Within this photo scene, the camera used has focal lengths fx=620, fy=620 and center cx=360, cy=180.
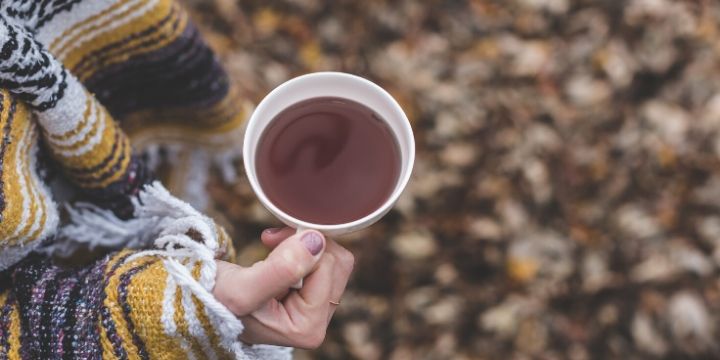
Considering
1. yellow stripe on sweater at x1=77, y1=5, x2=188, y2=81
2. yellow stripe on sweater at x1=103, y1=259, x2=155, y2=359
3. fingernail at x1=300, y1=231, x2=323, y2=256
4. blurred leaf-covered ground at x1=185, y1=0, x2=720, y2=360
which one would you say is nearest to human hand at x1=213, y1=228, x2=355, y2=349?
fingernail at x1=300, y1=231, x2=323, y2=256

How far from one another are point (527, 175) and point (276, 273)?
3.35ft

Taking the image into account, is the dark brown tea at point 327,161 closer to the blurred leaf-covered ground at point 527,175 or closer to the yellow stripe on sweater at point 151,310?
the yellow stripe on sweater at point 151,310

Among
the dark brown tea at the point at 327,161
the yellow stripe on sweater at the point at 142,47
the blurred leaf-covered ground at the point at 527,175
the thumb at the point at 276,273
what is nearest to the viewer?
the thumb at the point at 276,273

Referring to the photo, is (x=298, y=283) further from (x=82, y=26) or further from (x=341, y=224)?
(x=82, y=26)

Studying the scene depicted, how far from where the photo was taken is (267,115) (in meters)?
0.95

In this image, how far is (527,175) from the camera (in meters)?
1.66

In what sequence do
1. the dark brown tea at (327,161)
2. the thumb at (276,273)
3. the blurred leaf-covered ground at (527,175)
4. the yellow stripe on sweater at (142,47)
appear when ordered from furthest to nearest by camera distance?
the blurred leaf-covered ground at (527,175)
the yellow stripe on sweater at (142,47)
the dark brown tea at (327,161)
the thumb at (276,273)

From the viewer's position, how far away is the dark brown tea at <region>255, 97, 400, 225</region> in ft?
3.13

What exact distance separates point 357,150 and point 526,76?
37.0 inches

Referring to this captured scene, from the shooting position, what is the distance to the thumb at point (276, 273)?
0.82 meters

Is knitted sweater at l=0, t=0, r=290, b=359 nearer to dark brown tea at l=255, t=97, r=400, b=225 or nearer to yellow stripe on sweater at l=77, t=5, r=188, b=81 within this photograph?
yellow stripe on sweater at l=77, t=5, r=188, b=81

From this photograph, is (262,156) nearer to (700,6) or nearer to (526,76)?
(526,76)

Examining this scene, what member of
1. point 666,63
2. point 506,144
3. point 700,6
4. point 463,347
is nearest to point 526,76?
point 506,144

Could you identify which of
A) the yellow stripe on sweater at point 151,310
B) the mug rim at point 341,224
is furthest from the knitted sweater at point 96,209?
the mug rim at point 341,224
